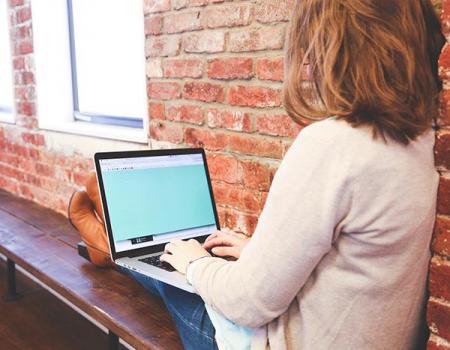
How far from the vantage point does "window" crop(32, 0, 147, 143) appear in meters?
2.56

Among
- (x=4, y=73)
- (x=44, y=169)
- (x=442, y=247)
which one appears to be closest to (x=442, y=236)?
(x=442, y=247)

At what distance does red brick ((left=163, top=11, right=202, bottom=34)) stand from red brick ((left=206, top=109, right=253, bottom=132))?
32 centimetres

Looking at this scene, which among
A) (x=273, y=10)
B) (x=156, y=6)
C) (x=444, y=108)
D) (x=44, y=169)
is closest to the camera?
(x=444, y=108)

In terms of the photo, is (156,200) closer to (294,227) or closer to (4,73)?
(294,227)

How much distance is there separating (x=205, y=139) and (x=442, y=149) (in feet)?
3.39

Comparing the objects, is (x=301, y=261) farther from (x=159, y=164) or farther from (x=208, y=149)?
(x=208, y=149)

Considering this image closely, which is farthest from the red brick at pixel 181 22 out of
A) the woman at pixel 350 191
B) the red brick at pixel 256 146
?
the woman at pixel 350 191

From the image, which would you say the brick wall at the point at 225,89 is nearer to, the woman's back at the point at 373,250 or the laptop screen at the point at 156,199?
the laptop screen at the point at 156,199

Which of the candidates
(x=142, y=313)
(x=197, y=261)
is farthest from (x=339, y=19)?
(x=142, y=313)

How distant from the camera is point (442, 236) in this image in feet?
3.43

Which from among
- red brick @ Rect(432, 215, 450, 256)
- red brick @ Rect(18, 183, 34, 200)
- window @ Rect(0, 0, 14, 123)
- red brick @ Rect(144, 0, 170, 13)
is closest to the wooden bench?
red brick @ Rect(18, 183, 34, 200)

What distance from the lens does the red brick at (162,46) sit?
200cm

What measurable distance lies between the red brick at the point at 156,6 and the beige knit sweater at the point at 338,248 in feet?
4.12

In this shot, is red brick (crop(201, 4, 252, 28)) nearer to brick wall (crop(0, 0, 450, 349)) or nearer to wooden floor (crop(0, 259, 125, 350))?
brick wall (crop(0, 0, 450, 349))
